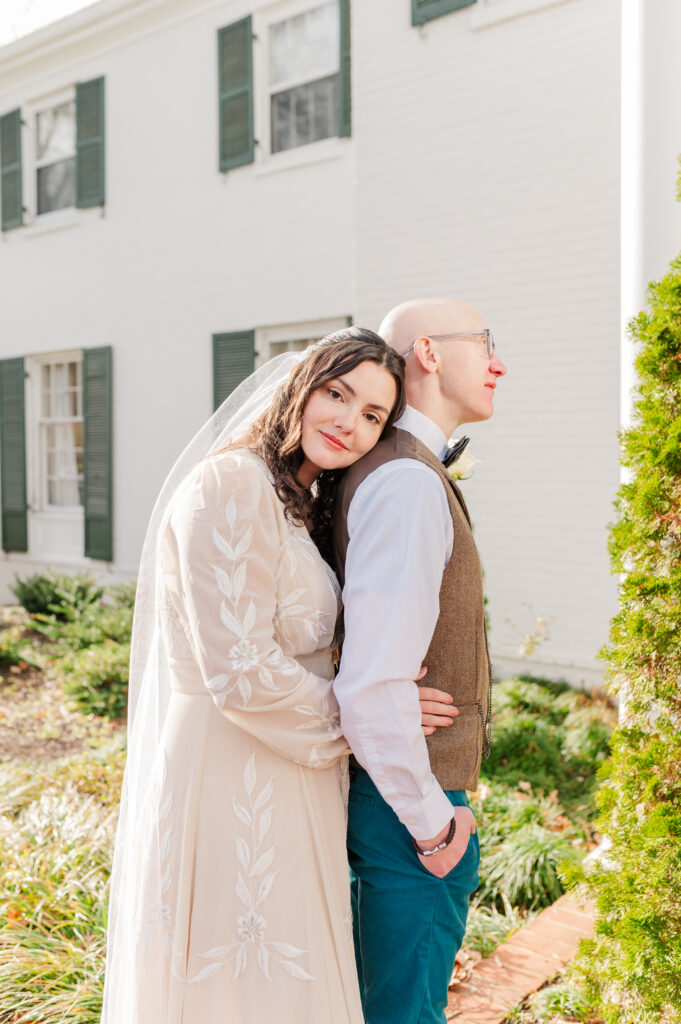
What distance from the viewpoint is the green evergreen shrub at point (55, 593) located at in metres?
9.12

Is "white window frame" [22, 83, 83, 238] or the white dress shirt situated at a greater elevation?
"white window frame" [22, 83, 83, 238]

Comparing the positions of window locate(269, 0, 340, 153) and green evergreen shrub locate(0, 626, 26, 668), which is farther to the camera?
window locate(269, 0, 340, 153)

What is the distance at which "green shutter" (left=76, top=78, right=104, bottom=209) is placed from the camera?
10380mm

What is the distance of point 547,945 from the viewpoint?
295 centimetres

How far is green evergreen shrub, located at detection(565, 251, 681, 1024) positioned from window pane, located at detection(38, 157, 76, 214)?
10.5 meters

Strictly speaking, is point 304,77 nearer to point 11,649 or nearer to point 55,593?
point 55,593

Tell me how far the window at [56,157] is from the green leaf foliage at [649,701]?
413 inches

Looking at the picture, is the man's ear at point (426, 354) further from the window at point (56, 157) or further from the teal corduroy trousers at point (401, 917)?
the window at point (56, 157)

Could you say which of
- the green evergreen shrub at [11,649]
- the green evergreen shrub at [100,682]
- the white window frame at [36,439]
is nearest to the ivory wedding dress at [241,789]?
the green evergreen shrub at [100,682]

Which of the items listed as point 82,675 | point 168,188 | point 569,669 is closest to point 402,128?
point 168,188

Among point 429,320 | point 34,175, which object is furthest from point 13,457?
point 429,320

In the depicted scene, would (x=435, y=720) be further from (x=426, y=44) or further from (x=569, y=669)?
(x=426, y=44)

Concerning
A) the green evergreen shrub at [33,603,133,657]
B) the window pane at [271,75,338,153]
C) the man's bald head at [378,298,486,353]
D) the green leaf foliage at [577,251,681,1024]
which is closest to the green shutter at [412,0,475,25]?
the window pane at [271,75,338,153]

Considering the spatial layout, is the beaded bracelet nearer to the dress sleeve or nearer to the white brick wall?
the dress sleeve
